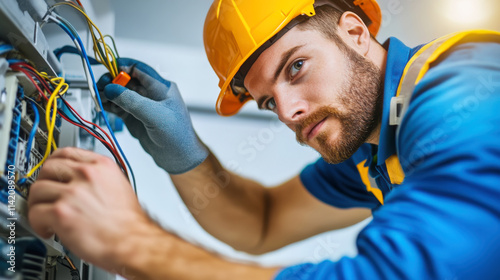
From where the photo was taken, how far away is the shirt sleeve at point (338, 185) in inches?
50.3

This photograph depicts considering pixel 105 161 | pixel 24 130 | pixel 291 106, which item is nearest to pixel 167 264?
pixel 105 161

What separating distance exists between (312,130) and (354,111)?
4.5 inches

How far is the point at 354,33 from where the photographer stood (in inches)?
42.2

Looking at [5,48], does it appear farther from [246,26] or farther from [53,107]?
[246,26]

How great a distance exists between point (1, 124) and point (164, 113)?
20.6 inches

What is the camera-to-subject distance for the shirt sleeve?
1278 mm

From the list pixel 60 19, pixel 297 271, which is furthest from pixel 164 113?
pixel 297 271

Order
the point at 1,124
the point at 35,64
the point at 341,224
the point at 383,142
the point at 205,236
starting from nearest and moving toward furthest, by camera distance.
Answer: the point at 1,124 → the point at 35,64 → the point at 383,142 → the point at 341,224 → the point at 205,236

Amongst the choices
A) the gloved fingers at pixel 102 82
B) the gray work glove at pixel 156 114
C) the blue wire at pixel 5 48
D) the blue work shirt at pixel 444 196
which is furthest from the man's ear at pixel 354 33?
the blue wire at pixel 5 48

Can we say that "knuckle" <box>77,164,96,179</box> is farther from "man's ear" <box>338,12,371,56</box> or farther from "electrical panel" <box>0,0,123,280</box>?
"man's ear" <box>338,12,371,56</box>

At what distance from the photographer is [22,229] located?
633 millimetres

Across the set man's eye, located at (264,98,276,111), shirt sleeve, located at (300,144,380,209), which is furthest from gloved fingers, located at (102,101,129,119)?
shirt sleeve, located at (300,144,380,209)

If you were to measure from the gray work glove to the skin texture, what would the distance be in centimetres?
6

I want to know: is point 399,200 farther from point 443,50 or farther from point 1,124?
point 1,124
